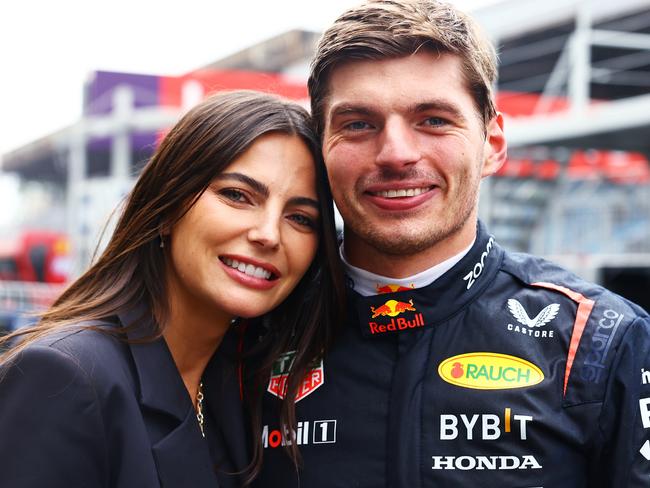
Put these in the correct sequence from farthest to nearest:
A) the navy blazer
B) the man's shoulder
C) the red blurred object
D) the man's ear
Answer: the red blurred object
the man's ear
the man's shoulder
the navy blazer

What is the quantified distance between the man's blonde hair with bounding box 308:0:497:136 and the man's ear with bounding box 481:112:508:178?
57 millimetres

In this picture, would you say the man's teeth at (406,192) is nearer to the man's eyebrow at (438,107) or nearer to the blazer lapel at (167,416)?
the man's eyebrow at (438,107)

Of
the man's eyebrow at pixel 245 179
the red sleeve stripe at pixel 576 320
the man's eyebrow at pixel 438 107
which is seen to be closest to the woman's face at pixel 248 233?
the man's eyebrow at pixel 245 179

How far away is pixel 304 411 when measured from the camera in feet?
7.51

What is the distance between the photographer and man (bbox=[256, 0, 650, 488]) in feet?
6.72

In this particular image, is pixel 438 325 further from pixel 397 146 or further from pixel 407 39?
pixel 407 39

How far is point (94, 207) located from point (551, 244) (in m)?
6.66

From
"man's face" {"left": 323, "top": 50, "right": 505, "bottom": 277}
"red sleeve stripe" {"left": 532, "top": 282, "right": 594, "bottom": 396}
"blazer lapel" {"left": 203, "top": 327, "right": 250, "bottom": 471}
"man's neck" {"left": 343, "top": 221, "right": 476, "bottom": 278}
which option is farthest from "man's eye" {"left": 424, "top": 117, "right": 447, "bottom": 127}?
"blazer lapel" {"left": 203, "top": 327, "right": 250, "bottom": 471}

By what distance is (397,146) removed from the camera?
221 centimetres

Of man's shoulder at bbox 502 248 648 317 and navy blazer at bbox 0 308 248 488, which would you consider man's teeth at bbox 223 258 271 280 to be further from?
man's shoulder at bbox 502 248 648 317

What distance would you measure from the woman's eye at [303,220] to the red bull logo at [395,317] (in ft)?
1.04

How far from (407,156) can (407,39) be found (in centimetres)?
34

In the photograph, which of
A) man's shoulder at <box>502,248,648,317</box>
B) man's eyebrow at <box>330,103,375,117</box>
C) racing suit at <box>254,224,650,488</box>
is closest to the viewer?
racing suit at <box>254,224,650,488</box>

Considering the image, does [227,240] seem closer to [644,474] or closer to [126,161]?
Answer: [644,474]
